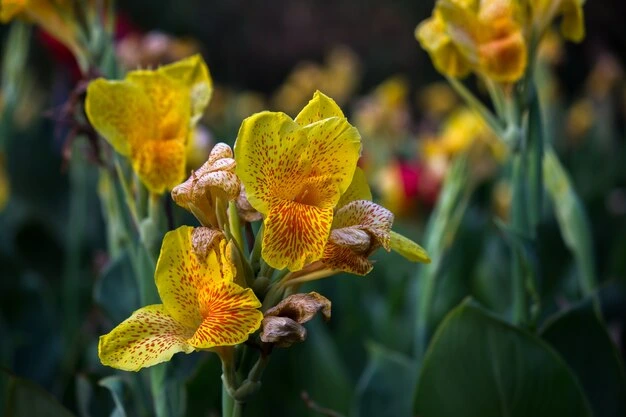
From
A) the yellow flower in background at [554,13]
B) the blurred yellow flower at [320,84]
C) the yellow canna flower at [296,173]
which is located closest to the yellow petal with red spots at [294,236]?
the yellow canna flower at [296,173]

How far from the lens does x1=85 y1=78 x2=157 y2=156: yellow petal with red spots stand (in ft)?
2.50

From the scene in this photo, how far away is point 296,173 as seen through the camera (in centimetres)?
59

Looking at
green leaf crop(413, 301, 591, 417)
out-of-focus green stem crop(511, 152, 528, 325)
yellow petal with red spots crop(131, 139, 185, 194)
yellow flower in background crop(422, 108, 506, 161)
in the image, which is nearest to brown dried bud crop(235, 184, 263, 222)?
yellow petal with red spots crop(131, 139, 185, 194)

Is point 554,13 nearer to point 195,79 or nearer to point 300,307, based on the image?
point 195,79

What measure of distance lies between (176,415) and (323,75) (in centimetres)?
256

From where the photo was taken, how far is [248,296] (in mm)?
563

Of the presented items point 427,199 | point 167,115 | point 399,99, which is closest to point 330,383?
point 167,115

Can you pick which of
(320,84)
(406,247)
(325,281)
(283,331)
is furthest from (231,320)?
(320,84)

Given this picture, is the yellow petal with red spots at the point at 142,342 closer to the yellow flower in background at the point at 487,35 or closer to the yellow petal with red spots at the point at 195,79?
the yellow petal with red spots at the point at 195,79

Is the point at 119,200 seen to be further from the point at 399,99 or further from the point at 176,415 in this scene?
the point at 399,99

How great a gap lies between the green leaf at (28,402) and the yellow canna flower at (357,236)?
0.30m

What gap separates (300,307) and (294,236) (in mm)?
49

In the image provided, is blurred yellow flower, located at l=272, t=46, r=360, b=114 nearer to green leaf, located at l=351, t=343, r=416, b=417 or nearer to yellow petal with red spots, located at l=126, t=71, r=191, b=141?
green leaf, located at l=351, t=343, r=416, b=417

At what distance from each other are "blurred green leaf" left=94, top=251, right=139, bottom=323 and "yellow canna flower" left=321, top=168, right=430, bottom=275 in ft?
1.60
